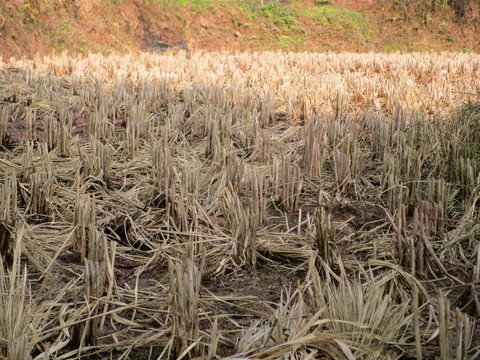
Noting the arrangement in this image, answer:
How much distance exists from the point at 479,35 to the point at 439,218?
18.2 m

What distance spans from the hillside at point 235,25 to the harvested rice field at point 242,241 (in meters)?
6.57

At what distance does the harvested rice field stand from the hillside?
6.57 meters

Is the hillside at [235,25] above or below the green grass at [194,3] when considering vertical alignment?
below

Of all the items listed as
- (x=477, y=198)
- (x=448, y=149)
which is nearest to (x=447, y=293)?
(x=477, y=198)

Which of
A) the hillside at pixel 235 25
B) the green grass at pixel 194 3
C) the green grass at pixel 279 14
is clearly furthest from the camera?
the green grass at pixel 279 14

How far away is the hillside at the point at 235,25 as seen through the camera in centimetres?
982

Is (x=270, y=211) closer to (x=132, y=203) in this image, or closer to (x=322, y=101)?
(x=132, y=203)

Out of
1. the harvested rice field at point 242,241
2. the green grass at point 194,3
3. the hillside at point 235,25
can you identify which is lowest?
the harvested rice field at point 242,241

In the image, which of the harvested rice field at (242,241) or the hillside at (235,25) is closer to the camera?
the harvested rice field at (242,241)

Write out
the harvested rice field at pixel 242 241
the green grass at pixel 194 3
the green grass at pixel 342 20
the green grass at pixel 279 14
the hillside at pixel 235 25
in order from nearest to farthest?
1. the harvested rice field at pixel 242 241
2. the hillside at pixel 235 25
3. the green grass at pixel 194 3
4. the green grass at pixel 279 14
5. the green grass at pixel 342 20

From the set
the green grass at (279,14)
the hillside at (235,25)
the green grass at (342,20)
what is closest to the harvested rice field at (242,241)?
the hillside at (235,25)

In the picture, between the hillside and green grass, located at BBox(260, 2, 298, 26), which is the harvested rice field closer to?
the hillside

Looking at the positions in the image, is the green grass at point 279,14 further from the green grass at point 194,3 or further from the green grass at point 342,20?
the green grass at point 194,3

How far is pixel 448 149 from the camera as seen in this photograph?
8.37ft
